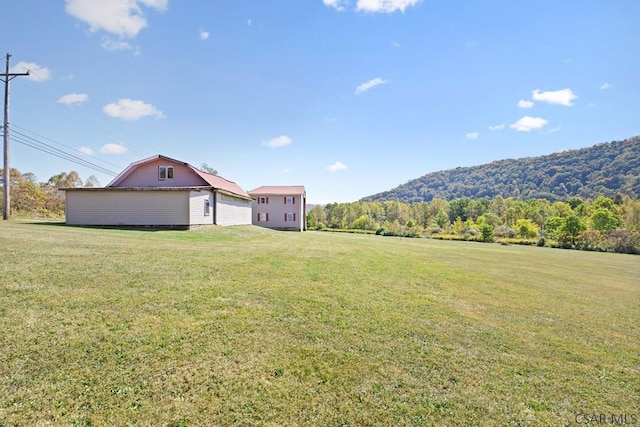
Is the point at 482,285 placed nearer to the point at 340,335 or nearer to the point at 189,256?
the point at 340,335

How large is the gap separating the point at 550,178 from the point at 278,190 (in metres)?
93.0

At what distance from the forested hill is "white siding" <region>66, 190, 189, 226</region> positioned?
9526 centimetres

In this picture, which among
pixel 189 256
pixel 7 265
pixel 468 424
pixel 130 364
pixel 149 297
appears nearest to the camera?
pixel 468 424

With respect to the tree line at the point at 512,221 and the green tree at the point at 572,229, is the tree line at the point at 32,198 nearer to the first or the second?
the tree line at the point at 512,221

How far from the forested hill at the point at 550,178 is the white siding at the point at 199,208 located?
9242cm

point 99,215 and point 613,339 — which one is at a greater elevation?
point 99,215

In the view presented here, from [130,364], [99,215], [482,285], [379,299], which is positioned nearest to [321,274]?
[379,299]

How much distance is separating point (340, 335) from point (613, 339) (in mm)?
4673

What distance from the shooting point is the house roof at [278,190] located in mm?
38000

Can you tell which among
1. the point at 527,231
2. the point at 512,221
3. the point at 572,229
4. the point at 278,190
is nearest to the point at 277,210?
the point at 278,190

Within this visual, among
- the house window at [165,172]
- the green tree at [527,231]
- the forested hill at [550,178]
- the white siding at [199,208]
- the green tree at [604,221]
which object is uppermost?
the forested hill at [550,178]

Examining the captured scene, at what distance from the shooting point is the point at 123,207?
61.1 ft

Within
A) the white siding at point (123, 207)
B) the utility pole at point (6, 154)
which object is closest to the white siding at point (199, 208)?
the white siding at point (123, 207)

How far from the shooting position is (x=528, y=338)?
4.89 metres
